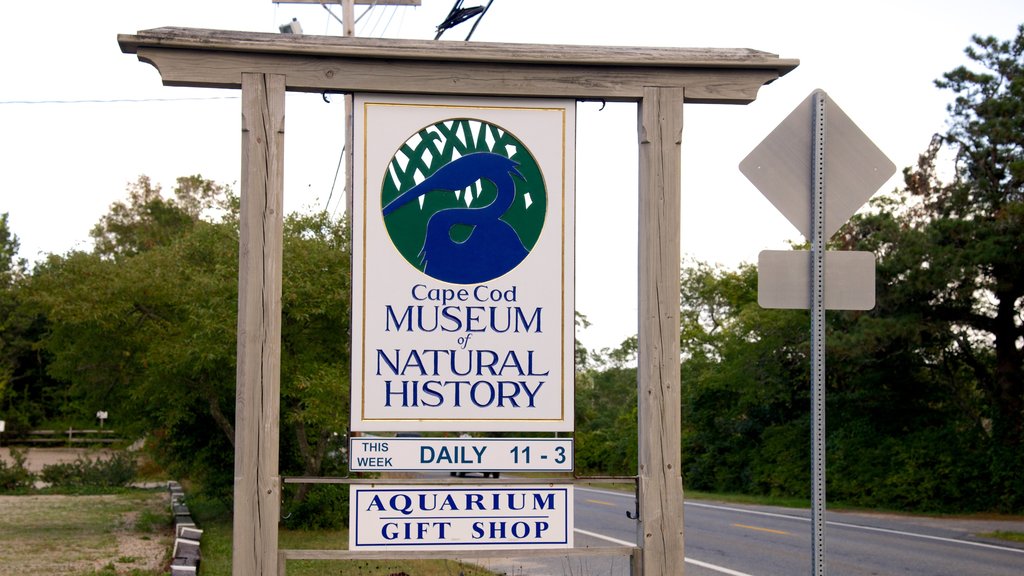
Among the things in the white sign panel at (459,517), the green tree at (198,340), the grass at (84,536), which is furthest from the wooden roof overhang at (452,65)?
the green tree at (198,340)

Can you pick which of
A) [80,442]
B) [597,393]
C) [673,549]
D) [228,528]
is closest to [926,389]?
[228,528]

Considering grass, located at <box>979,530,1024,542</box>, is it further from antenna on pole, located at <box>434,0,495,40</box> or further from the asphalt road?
antenna on pole, located at <box>434,0,495,40</box>

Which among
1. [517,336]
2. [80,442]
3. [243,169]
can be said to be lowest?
[80,442]

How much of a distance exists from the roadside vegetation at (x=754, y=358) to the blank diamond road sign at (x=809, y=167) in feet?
30.6

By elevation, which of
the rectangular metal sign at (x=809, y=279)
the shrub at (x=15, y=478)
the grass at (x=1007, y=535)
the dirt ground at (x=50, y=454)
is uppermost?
the rectangular metal sign at (x=809, y=279)

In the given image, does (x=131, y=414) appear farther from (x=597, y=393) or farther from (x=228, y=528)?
(x=597, y=393)

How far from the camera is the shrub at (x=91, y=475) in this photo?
1318 inches

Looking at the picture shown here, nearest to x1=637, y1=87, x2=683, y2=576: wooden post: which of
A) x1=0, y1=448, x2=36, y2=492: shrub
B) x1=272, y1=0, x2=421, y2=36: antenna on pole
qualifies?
x1=272, y1=0, x2=421, y2=36: antenna on pole

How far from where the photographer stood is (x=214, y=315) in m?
16.2

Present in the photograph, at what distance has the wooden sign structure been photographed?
580cm

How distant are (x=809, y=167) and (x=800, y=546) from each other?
1263cm

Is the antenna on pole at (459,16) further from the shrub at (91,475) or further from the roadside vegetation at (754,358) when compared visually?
the shrub at (91,475)

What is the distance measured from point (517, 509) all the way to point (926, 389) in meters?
24.2

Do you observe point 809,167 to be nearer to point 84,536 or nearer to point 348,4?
point 348,4
